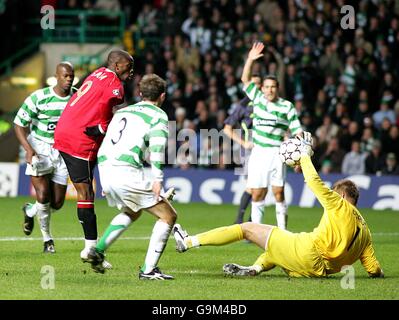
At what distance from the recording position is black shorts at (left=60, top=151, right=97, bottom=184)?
11.1 metres

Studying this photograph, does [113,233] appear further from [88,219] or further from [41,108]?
[41,108]

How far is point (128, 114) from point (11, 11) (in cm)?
1879

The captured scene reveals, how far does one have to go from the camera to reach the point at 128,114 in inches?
384

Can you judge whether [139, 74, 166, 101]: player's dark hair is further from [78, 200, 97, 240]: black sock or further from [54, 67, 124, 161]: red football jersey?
[78, 200, 97, 240]: black sock

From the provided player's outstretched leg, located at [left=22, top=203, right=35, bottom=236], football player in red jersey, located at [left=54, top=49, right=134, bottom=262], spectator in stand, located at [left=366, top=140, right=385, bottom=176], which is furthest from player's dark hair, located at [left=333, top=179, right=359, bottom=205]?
spectator in stand, located at [left=366, top=140, right=385, bottom=176]

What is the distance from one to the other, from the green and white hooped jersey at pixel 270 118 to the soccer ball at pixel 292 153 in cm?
378

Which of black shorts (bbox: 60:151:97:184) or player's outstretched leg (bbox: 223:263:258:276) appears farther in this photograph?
black shorts (bbox: 60:151:97:184)

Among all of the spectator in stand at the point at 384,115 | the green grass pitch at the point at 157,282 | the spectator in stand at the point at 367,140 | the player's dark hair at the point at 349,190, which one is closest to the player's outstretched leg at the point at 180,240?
the green grass pitch at the point at 157,282

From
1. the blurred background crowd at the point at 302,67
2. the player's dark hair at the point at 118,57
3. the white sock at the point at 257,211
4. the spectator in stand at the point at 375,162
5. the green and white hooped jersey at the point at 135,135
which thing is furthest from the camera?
the blurred background crowd at the point at 302,67

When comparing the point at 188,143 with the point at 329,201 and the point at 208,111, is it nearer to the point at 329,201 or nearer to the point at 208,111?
the point at 208,111

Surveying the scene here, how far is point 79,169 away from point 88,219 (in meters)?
0.55

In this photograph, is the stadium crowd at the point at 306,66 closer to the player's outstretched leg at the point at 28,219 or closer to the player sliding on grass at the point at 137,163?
the player's outstretched leg at the point at 28,219

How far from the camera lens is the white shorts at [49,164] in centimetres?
1250
